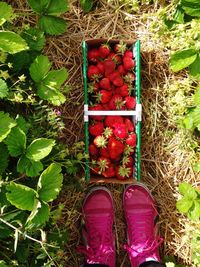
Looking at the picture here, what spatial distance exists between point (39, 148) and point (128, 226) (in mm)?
624

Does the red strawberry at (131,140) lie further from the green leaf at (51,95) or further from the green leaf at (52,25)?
the green leaf at (52,25)

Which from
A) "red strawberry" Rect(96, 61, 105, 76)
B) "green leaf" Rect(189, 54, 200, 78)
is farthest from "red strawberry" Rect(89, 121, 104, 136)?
"green leaf" Rect(189, 54, 200, 78)

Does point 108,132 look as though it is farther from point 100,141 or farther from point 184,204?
point 184,204

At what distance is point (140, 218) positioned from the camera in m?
1.79

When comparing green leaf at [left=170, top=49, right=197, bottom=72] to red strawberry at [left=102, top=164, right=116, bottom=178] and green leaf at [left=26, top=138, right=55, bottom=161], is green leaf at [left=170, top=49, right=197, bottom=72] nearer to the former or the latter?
red strawberry at [left=102, top=164, right=116, bottom=178]

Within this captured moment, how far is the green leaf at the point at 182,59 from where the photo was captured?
161cm

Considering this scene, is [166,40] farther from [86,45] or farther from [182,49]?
[86,45]

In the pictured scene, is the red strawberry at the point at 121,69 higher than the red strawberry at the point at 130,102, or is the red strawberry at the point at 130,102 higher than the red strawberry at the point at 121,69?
the red strawberry at the point at 121,69

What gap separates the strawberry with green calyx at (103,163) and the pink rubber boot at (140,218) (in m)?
0.19

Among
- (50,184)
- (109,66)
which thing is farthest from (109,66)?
(50,184)

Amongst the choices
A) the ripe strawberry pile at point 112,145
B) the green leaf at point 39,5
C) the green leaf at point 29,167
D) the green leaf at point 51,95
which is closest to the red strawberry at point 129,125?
the ripe strawberry pile at point 112,145

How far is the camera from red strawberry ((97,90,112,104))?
1.64 metres

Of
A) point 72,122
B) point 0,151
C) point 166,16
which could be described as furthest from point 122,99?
point 0,151

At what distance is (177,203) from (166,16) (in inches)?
29.5
